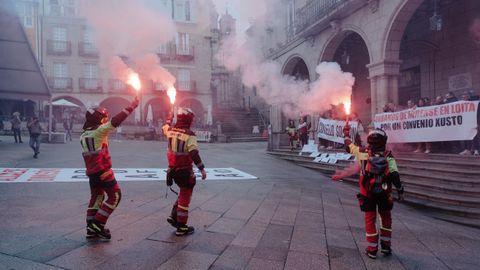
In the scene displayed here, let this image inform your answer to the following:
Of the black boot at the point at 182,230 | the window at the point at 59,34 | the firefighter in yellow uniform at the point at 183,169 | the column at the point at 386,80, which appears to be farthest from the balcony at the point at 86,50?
the black boot at the point at 182,230

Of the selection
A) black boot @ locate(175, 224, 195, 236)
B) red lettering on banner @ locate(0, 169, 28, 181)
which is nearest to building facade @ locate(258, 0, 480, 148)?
black boot @ locate(175, 224, 195, 236)

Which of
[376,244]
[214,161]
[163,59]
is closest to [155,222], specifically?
[376,244]

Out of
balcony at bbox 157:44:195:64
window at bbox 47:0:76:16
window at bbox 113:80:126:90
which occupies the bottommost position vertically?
window at bbox 113:80:126:90

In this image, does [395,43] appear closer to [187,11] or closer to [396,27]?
[396,27]

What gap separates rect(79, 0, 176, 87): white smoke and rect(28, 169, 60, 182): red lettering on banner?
3196 millimetres

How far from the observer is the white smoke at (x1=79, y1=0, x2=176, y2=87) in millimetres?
7938

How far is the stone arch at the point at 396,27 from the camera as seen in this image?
11272mm

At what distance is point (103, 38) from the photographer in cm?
820

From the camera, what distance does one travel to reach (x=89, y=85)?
30.5 m

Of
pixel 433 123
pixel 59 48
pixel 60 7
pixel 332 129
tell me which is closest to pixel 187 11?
pixel 332 129

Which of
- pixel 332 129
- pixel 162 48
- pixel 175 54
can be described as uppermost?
pixel 162 48

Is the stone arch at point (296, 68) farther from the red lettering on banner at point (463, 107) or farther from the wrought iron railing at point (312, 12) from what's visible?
the red lettering on banner at point (463, 107)

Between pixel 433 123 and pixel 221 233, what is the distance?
759 centimetres

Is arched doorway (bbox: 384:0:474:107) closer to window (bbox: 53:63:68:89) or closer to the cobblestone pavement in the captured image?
Answer: the cobblestone pavement
